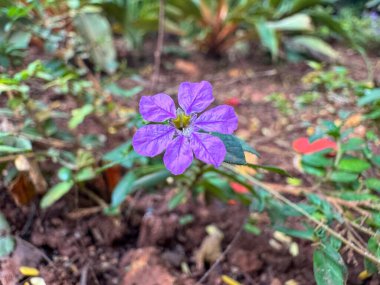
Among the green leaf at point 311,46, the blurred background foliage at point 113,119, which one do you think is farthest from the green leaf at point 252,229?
the green leaf at point 311,46

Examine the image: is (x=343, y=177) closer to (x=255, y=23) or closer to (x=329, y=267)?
(x=329, y=267)

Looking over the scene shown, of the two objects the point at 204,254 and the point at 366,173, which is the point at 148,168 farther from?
the point at 366,173

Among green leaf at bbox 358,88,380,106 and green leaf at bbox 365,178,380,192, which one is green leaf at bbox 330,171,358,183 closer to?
green leaf at bbox 365,178,380,192

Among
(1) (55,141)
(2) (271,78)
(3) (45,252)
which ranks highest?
(1) (55,141)

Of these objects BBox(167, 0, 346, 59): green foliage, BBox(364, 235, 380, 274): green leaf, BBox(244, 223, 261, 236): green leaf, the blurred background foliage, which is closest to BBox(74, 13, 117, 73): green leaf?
the blurred background foliage

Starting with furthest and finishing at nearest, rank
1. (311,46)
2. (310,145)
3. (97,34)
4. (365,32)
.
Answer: (365,32), (311,46), (97,34), (310,145)

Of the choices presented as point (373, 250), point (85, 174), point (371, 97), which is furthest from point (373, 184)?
point (85, 174)

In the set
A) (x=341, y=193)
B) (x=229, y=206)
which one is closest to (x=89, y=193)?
(x=229, y=206)

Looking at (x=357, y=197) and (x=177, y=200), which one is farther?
(x=177, y=200)
